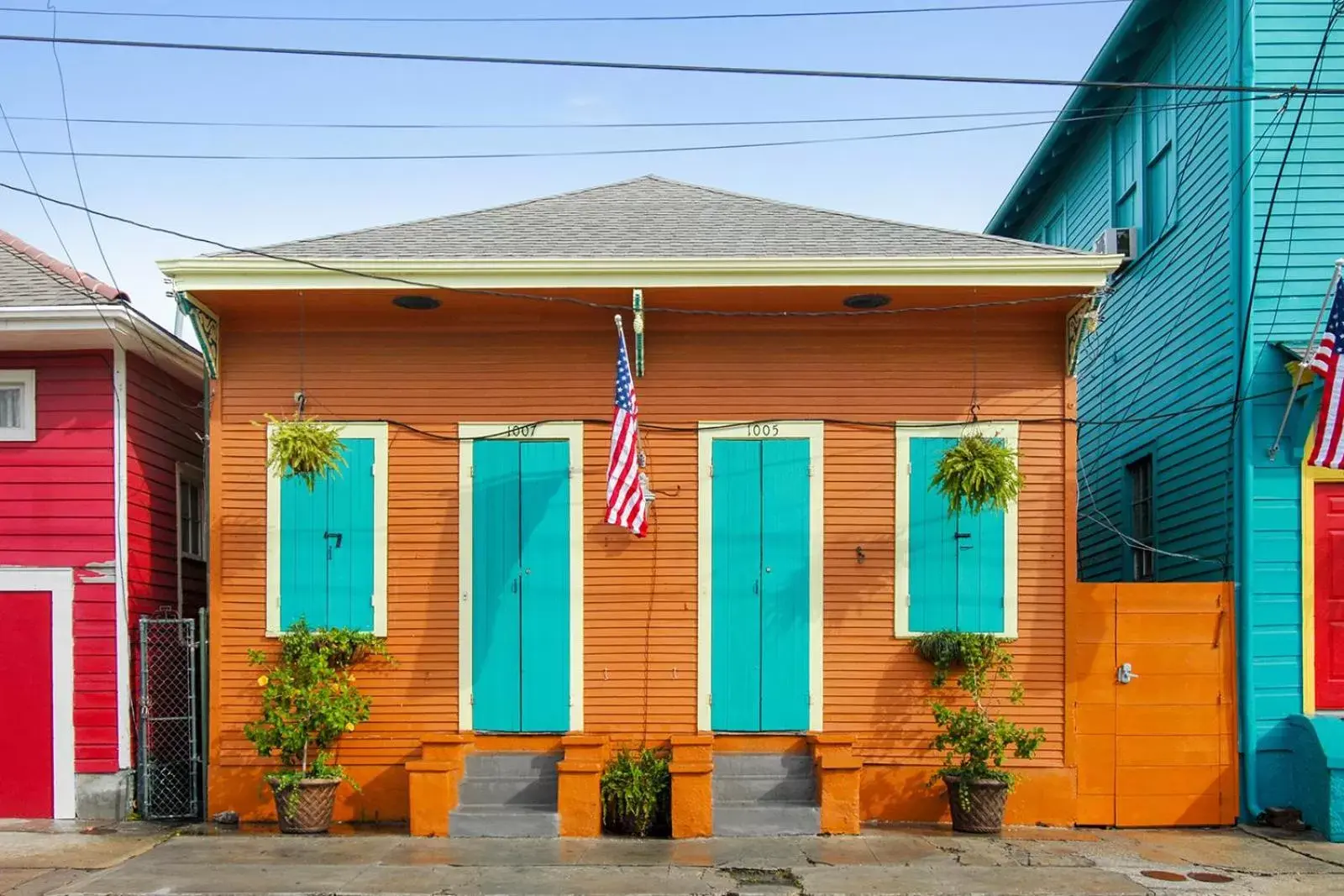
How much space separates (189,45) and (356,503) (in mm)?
3926

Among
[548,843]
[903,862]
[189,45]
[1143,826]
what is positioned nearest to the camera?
[189,45]

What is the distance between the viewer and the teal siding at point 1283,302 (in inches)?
394

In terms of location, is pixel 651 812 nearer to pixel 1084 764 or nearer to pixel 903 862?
pixel 903 862

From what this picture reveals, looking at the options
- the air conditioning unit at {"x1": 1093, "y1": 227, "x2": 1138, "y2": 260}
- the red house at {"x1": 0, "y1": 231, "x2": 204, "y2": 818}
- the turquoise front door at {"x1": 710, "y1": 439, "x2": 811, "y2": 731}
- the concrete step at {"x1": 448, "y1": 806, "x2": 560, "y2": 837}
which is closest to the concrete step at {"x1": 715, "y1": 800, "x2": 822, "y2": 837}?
the turquoise front door at {"x1": 710, "y1": 439, "x2": 811, "y2": 731}

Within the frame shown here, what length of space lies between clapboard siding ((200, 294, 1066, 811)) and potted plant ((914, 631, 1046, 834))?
0.21m

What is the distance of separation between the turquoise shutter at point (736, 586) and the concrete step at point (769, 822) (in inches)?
33.2

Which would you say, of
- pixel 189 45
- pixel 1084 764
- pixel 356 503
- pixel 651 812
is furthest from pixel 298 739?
pixel 1084 764

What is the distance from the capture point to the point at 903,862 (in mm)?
8609

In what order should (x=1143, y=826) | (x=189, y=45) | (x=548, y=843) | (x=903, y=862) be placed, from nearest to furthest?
(x=189, y=45), (x=903, y=862), (x=548, y=843), (x=1143, y=826)

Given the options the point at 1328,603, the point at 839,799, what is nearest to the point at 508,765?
the point at 839,799

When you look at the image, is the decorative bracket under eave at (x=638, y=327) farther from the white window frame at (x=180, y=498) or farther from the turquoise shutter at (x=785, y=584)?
the white window frame at (x=180, y=498)

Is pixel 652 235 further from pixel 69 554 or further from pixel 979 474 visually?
pixel 69 554

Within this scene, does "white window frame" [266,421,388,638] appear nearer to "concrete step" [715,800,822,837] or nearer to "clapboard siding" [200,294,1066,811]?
"clapboard siding" [200,294,1066,811]

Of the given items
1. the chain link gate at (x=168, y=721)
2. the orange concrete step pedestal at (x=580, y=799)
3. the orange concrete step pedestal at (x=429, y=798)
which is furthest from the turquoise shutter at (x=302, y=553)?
the orange concrete step pedestal at (x=580, y=799)
